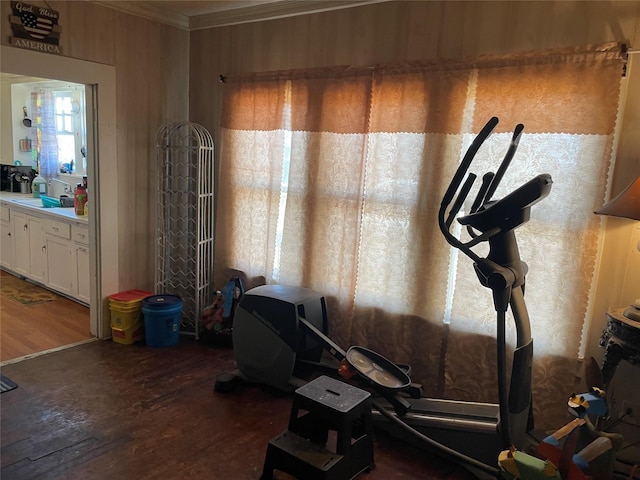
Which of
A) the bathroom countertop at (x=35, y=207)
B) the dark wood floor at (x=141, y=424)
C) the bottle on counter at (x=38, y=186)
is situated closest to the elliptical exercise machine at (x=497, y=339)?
the dark wood floor at (x=141, y=424)

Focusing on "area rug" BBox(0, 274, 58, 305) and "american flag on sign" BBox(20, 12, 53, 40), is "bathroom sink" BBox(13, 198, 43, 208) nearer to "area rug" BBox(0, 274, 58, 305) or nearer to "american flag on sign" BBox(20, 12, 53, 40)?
"area rug" BBox(0, 274, 58, 305)

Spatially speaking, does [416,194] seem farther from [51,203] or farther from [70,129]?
[70,129]

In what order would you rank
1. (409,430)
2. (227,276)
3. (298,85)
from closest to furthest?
(409,430) → (298,85) → (227,276)

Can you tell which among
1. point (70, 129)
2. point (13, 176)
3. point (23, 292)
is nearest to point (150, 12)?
point (70, 129)

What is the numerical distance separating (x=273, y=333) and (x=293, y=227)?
0.87 meters

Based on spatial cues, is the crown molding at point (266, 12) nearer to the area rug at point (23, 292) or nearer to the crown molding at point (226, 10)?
the crown molding at point (226, 10)

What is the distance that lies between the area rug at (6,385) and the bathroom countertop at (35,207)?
4.79 feet

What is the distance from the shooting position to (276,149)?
140 inches

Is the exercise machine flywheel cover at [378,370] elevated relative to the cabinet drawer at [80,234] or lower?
lower

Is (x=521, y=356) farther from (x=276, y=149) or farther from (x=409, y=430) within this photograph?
(x=276, y=149)

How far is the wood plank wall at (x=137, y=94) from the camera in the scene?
3461mm

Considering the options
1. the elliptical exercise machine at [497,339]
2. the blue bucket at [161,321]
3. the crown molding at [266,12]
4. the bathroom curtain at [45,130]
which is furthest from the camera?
the bathroom curtain at [45,130]

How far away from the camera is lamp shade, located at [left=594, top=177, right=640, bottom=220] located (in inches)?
81.0

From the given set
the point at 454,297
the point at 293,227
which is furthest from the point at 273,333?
the point at 454,297
